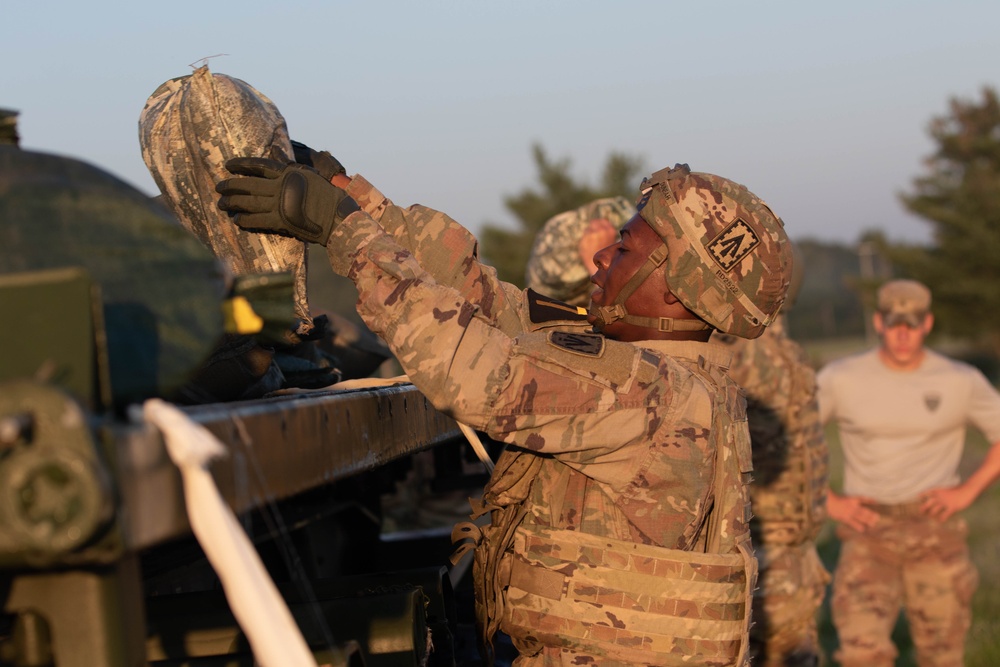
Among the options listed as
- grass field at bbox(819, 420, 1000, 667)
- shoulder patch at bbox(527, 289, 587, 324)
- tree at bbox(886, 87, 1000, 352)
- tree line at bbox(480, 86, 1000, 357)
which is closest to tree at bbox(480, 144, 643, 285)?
tree line at bbox(480, 86, 1000, 357)

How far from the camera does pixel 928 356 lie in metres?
Result: 7.62

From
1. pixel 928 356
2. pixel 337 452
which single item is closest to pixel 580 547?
pixel 337 452

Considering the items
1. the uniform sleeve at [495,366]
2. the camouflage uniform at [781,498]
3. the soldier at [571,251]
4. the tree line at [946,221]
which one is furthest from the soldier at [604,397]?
the tree line at [946,221]

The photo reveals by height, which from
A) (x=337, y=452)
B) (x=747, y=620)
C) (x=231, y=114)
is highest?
(x=231, y=114)

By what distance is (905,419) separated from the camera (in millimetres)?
7359

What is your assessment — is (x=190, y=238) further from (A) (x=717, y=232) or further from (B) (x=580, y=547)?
(A) (x=717, y=232)

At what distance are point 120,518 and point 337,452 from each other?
84 centimetres

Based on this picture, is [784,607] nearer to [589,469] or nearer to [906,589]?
[906,589]

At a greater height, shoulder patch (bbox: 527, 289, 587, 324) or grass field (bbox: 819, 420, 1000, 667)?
shoulder patch (bbox: 527, 289, 587, 324)

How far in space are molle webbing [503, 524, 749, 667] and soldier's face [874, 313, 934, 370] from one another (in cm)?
490

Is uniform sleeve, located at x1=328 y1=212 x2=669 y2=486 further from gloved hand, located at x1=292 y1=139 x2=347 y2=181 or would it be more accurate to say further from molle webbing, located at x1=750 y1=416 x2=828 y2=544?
molle webbing, located at x1=750 y1=416 x2=828 y2=544

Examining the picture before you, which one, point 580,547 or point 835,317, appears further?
point 835,317

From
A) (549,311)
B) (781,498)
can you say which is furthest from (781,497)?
(549,311)

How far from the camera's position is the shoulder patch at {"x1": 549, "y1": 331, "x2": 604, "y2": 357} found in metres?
2.71
